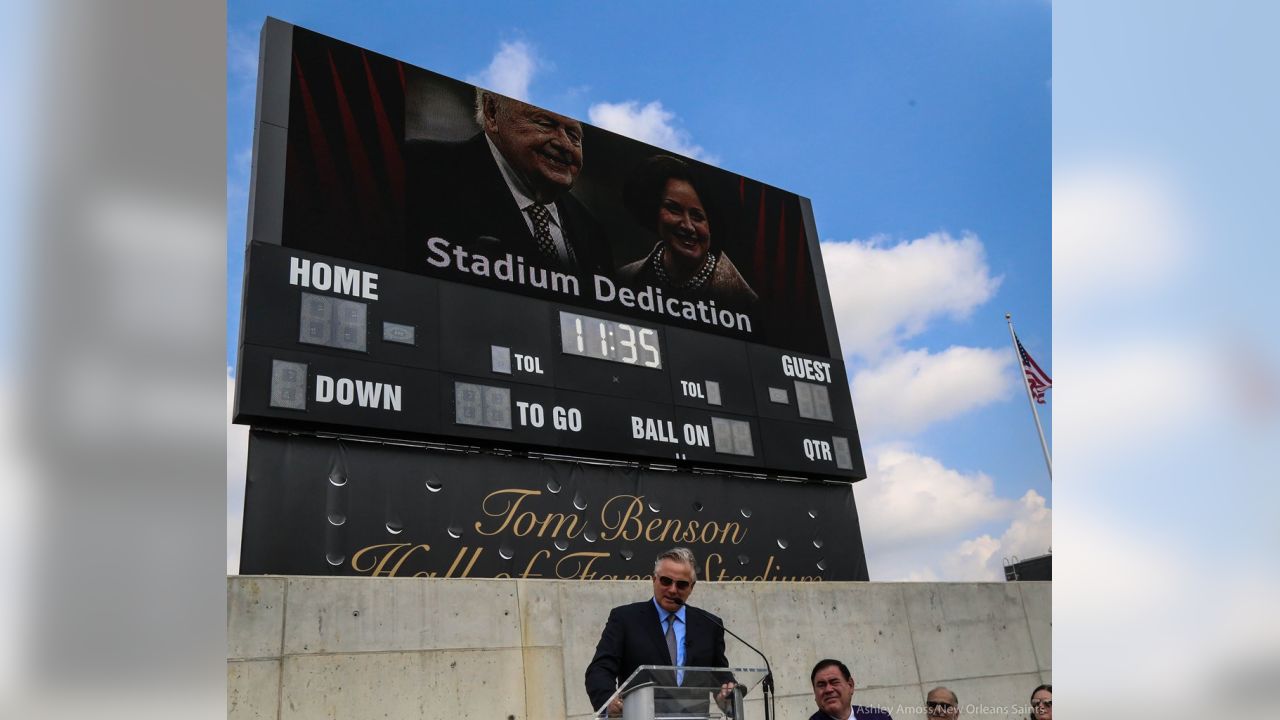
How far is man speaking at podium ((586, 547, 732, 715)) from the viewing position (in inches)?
141

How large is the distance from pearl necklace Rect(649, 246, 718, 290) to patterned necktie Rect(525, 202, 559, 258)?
3.34 ft

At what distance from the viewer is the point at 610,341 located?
7633 millimetres

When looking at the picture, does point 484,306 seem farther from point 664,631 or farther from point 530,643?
point 664,631

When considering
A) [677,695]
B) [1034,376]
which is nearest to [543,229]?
[677,695]

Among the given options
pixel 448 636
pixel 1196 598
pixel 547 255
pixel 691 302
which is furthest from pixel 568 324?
pixel 1196 598

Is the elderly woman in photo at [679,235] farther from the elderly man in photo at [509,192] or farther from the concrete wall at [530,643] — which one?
the concrete wall at [530,643]

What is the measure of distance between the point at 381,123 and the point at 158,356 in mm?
5997

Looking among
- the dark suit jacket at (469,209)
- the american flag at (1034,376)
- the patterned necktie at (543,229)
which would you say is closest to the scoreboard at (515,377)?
the dark suit jacket at (469,209)

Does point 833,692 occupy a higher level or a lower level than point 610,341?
lower

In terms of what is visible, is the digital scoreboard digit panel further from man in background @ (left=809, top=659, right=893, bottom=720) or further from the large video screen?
man in background @ (left=809, top=659, right=893, bottom=720)

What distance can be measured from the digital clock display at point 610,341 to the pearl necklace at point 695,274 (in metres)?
0.67

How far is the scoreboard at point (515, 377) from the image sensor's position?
6.09 m

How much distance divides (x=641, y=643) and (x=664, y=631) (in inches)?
6.3

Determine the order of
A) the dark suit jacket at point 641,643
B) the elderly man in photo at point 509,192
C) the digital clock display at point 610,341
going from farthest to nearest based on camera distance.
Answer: the digital clock display at point 610,341 < the elderly man in photo at point 509,192 < the dark suit jacket at point 641,643
